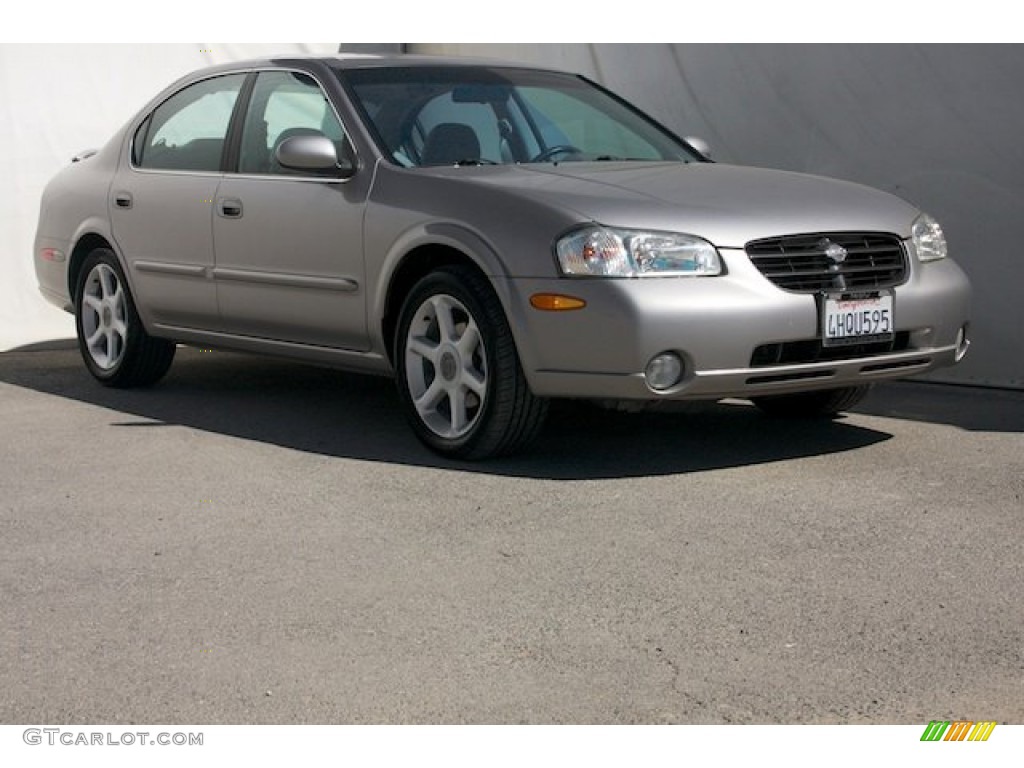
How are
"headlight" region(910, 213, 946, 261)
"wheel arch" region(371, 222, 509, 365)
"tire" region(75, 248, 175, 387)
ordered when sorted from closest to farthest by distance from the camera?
1. "wheel arch" region(371, 222, 509, 365)
2. "headlight" region(910, 213, 946, 261)
3. "tire" region(75, 248, 175, 387)

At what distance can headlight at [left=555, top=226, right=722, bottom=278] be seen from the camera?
6.62m

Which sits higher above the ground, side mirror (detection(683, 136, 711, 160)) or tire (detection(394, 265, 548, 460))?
side mirror (detection(683, 136, 711, 160))

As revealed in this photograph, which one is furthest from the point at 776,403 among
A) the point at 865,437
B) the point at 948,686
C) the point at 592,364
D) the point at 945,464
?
the point at 948,686

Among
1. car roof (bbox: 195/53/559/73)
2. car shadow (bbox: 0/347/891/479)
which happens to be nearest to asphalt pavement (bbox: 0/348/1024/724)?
car shadow (bbox: 0/347/891/479)

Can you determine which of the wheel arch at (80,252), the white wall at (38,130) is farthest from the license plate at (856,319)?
the white wall at (38,130)

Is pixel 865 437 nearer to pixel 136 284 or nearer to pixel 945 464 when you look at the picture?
pixel 945 464

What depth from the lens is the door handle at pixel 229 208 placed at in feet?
26.7

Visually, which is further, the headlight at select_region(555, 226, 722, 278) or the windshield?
the windshield

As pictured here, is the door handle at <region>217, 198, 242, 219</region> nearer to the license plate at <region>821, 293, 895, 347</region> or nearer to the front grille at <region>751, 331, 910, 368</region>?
the front grille at <region>751, 331, 910, 368</region>

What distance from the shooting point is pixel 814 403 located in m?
8.05

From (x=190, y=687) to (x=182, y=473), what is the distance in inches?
109

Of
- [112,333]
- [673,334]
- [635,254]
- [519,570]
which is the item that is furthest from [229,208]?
[519,570]

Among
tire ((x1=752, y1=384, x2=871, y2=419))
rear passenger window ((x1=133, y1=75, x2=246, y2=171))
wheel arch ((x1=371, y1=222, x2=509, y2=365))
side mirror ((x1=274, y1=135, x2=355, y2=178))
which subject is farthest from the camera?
rear passenger window ((x1=133, y1=75, x2=246, y2=171))
